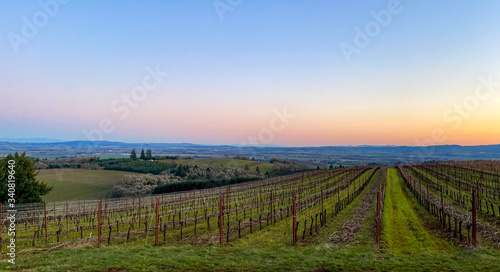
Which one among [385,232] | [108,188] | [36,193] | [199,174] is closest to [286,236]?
[385,232]

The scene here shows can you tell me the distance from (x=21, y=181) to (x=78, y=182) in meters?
26.3

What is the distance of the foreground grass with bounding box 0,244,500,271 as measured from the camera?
23.6 ft

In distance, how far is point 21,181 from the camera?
26.3 metres

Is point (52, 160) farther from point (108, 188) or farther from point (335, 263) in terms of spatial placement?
point (335, 263)

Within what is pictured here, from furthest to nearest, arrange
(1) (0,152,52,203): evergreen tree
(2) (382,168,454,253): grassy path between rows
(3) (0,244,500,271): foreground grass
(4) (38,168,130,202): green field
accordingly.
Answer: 1. (4) (38,168,130,202): green field
2. (1) (0,152,52,203): evergreen tree
3. (2) (382,168,454,253): grassy path between rows
4. (3) (0,244,500,271): foreground grass

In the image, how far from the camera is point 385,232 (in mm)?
11695

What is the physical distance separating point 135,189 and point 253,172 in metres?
30.3

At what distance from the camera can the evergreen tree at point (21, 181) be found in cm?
2534

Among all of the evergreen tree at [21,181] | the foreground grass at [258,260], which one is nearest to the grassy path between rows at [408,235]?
the foreground grass at [258,260]

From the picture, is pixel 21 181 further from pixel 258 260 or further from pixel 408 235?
pixel 408 235

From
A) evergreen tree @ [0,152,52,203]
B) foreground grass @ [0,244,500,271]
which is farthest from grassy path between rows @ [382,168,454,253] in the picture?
evergreen tree @ [0,152,52,203]

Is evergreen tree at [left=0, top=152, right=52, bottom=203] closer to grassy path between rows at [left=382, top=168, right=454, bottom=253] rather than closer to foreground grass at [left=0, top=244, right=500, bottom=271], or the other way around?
foreground grass at [left=0, top=244, right=500, bottom=271]

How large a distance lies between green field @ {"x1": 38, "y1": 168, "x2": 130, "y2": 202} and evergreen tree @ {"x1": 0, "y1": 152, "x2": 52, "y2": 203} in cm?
1464

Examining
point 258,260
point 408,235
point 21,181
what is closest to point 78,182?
point 21,181
